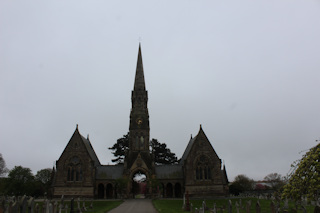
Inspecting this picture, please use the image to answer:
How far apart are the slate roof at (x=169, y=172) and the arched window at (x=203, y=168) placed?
3.90 meters

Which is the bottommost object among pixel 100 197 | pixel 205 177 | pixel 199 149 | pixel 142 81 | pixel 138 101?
pixel 100 197

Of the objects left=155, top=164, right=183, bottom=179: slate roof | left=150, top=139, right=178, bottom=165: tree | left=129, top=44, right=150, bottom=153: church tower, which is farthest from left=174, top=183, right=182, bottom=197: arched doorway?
left=150, top=139, right=178, bottom=165: tree

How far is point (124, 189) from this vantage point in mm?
44344

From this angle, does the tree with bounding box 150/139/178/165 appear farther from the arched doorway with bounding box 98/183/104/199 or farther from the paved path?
the paved path

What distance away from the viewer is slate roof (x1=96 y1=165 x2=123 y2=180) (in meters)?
47.8

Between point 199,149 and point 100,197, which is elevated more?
point 199,149

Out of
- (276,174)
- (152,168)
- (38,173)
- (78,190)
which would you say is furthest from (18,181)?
(276,174)

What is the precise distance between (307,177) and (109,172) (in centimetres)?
4526

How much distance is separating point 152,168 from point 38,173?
32.9 metres

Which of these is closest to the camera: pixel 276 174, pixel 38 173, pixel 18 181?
pixel 18 181

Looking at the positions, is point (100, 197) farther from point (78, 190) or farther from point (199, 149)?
point (199, 149)

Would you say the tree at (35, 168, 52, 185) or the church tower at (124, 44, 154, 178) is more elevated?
the church tower at (124, 44, 154, 178)

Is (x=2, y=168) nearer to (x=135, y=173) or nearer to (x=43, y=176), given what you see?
(x=43, y=176)

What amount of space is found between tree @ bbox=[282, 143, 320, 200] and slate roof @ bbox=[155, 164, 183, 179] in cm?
4234
